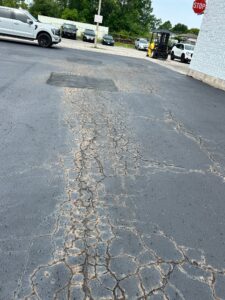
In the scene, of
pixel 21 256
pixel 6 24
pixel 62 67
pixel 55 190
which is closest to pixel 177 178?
pixel 55 190

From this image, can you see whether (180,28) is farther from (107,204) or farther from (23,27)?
(107,204)

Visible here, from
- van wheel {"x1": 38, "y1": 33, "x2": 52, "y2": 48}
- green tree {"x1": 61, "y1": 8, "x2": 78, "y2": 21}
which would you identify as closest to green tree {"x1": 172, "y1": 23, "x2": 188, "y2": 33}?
green tree {"x1": 61, "y1": 8, "x2": 78, "y2": 21}

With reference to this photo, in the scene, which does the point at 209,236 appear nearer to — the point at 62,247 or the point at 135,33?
the point at 62,247

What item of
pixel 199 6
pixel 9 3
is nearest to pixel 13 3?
pixel 9 3

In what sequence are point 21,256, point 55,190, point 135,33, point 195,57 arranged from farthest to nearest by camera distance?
point 135,33 < point 195,57 < point 55,190 < point 21,256

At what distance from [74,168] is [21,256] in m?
1.76

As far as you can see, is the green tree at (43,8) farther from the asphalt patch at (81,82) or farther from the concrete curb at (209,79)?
the asphalt patch at (81,82)

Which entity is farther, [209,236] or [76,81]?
[76,81]

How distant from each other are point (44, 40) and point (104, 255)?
20.7 metres

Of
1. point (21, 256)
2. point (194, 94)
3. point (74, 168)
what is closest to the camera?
point (21, 256)

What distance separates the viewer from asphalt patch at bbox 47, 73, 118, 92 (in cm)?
961

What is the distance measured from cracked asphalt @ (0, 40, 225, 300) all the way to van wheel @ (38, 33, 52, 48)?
15129 millimetres

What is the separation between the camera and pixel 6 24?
19.7 metres

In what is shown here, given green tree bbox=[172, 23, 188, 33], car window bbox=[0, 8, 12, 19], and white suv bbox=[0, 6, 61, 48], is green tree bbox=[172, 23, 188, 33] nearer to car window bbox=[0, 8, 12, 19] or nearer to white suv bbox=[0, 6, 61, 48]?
white suv bbox=[0, 6, 61, 48]
